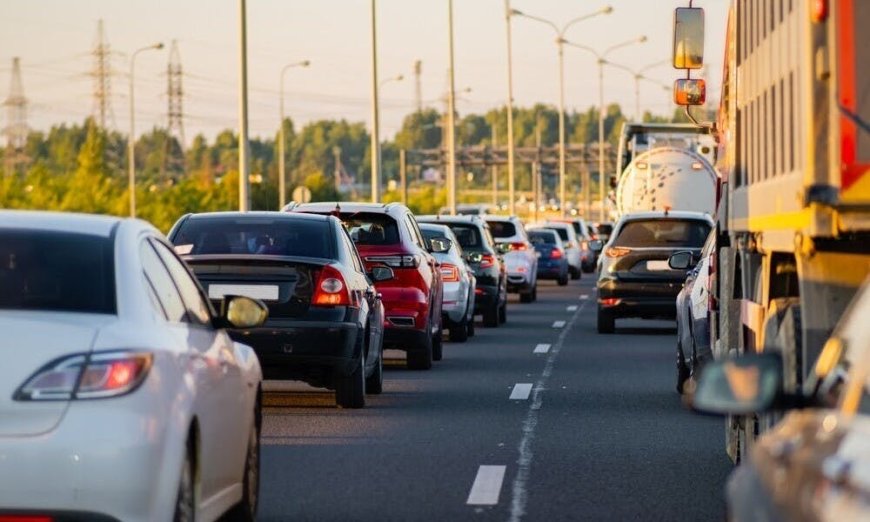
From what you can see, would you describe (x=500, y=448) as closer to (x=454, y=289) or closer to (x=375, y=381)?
(x=375, y=381)

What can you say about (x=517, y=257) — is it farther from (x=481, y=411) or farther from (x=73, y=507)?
(x=73, y=507)

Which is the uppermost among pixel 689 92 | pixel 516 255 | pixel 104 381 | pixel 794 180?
pixel 689 92

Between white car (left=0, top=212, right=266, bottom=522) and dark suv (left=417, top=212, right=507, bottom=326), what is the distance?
22237mm

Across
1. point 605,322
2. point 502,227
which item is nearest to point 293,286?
point 605,322

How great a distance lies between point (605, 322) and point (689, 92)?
1308cm

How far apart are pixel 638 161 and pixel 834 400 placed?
4453 centimetres

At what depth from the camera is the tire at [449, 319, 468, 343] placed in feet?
89.6

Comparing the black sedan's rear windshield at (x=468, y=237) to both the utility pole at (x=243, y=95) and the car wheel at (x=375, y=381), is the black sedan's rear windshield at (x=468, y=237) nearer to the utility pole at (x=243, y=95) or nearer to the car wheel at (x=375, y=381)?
the utility pole at (x=243, y=95)

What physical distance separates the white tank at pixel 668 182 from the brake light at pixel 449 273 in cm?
2050

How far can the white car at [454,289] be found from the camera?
88.0 ft

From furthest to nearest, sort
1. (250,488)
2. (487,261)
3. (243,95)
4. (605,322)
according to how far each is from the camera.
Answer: (243,95) → (487,261) → (605,322) → (250,488)

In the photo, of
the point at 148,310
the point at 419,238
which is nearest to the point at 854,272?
the point at 148,310

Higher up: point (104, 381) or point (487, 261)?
→ point (104, 381)

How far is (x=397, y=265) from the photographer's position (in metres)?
21.5
